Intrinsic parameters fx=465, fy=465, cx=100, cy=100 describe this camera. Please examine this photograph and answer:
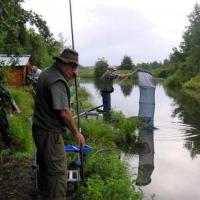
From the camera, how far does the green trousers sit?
17.5ft

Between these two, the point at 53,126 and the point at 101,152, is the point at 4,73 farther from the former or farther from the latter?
the point at 53,126

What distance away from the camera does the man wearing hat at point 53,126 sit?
5250 millimetres

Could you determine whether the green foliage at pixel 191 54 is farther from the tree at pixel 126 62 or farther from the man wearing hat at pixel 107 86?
the man wearing hat at pixel 107 86

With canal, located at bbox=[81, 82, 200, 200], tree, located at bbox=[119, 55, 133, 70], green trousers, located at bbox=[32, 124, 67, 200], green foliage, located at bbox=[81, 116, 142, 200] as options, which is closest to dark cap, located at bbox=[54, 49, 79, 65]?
green trousers, located at bbox=[32, 124, 67, 200]

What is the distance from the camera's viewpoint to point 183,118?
66.7ft

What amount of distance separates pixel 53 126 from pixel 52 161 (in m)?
0.40

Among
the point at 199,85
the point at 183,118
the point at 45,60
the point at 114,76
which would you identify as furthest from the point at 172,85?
the point at 114,76

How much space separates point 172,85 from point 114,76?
49614mm

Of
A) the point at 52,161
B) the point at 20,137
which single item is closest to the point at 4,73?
the point at 20,137

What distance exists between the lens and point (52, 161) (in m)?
5.32

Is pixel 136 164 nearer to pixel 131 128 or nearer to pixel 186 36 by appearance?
pixel 131 128

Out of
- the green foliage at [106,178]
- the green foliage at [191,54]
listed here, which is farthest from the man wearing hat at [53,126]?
the green foliage at [191,54]

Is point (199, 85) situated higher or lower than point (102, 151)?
lower

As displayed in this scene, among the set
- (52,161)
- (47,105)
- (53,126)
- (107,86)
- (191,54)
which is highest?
(47,105)
